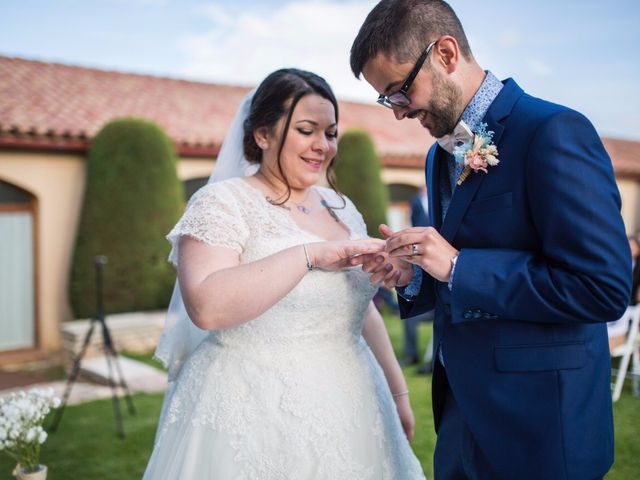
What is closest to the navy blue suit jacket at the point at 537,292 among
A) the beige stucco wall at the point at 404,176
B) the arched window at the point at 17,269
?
the arched window at the point at 17,269

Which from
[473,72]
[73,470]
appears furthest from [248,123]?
[73,470]

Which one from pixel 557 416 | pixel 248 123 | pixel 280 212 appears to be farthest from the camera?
pixel 248 123

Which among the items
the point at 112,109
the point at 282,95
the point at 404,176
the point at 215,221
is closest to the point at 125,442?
the point at 215,221

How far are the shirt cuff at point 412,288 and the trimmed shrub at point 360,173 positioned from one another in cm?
1038

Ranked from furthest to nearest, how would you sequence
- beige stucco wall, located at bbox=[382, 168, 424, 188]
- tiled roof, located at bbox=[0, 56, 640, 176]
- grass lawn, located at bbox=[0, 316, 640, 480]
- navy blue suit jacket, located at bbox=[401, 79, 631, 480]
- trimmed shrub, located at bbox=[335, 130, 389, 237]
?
beige stucco wall, located at bbox=[382, 168, 424, 188], trimmed shrub, located at bbox=[335, 130, 389, 237], tiled roof, located at bbox=[0, 56, 640, 176], grass lawn, located at bbox=[0, 316, 640, 480], navy blue suit jacket, located at bbox=[401, 79, 631, 480]

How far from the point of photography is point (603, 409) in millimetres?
1834

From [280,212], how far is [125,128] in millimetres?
7824

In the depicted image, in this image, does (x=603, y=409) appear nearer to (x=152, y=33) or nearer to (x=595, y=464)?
(x=595, y=464)

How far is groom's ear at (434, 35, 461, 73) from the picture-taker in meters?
1.83

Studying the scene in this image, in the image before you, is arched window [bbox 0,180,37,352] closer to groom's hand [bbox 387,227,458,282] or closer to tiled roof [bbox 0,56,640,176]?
tiled roof [bbox 0,56,640,176]

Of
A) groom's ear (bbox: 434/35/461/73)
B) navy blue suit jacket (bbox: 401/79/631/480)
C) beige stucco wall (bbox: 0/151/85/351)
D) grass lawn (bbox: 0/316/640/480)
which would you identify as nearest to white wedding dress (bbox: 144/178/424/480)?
navy blue suit jacket (bbox: 401/79/631/480)

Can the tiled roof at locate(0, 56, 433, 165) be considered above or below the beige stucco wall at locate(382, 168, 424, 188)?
above

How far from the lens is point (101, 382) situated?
7367 millimetres

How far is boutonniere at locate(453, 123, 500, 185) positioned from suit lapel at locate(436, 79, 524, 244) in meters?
0.03
